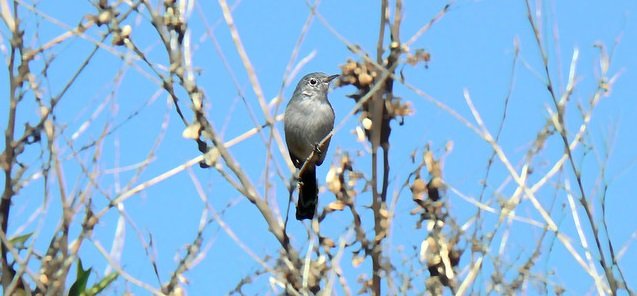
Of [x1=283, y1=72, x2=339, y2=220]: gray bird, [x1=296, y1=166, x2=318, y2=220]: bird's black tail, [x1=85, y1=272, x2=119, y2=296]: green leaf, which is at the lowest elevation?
[x1=85, y1=272, x2=119, y2=296]: green leaf

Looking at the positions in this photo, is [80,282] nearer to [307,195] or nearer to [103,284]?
[103,284]

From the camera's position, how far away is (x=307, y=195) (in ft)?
27.2

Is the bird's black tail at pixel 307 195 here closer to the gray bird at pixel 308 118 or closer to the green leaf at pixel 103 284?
the gray bird at pixel 308 118

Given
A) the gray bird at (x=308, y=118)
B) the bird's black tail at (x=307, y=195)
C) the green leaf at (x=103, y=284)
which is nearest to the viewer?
the green leaf at (x=103, y=284)

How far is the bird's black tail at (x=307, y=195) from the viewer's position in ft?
26.3

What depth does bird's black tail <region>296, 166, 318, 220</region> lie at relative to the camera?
8023mm

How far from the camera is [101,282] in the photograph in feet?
19.4

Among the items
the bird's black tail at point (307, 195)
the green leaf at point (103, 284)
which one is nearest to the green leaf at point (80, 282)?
the green leaf at point (103, 284)

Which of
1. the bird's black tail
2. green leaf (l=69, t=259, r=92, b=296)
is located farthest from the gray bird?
green leaf (l=69, t=259, r=92, b=296)

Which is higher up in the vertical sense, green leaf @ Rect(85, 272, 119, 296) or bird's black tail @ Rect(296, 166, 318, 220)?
bird's black tail @ Rect(296, 166, 318, 220)

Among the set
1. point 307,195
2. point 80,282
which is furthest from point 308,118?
point 80,282

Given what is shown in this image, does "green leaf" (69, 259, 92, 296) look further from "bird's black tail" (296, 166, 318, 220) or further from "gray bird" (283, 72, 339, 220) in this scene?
"gray bird" (283, 72, 339, 220)

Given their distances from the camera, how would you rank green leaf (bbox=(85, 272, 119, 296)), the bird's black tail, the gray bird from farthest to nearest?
the gray bird → the bird's black tail → green leaf (bbox=(85, 272, 119, 296))

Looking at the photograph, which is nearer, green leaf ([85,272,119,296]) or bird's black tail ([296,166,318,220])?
green leaf ([85,272,119,296])
